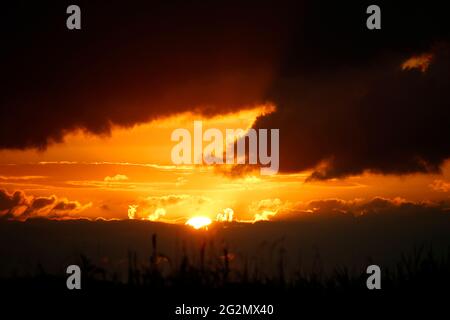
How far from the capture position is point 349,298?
14820 mm

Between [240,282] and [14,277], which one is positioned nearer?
[240,282]

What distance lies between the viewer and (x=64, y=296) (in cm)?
1491

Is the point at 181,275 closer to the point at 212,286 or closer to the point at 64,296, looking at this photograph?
the point at 212,286

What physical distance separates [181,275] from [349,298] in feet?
9.06
